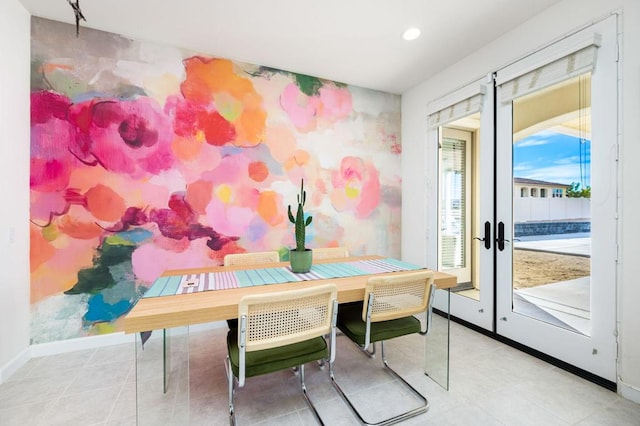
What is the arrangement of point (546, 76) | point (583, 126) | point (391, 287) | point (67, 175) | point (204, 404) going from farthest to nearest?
point (67, 175) → point (546, 76) → point (583, 126) → point (204, 404) → point (391, 287)

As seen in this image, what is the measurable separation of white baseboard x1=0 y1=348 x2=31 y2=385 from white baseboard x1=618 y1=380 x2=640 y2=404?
420 centimetres

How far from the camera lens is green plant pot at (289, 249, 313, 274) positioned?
1989 millimetres

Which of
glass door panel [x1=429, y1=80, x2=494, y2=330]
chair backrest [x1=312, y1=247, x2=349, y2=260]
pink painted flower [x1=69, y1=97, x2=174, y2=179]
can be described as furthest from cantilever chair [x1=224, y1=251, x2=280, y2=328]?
glass door panel [x1=429, y1=80, x2=494, y2=330]

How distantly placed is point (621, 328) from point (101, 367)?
12.3 ft

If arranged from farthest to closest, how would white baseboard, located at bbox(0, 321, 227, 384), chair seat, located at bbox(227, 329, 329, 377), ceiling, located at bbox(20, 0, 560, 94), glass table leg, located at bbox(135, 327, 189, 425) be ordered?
ceiling, located at bbox(20, 0, 560, 94), white baseboard, located at bbox(0, 321, 227, 384), glass table leg, located at bbox(135, 327, 189, 425), chair seat, located at bbox(227, 329, 329, 377)

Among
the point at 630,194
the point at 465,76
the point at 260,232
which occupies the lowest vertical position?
the point at 260,232

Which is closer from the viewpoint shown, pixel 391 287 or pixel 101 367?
pixel 391 287

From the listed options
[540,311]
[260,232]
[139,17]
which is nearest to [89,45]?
[139,17]

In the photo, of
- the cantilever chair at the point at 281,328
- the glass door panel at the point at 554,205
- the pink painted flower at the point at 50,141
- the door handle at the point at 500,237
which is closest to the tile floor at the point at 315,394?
the cantilever chair at the point at 281,328

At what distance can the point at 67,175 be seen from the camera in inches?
95.7

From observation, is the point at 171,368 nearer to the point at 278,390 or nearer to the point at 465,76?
the point at 278,390

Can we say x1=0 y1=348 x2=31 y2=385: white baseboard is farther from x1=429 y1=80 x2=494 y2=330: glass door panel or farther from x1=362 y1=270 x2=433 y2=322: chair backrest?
x1=429 y1=80 x2=494 y2=330: glass door panel

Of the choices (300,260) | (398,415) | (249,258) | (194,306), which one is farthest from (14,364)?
(398,415)

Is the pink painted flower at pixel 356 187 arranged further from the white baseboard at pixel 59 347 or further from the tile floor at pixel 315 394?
the white baseboard at pixel 59 347
